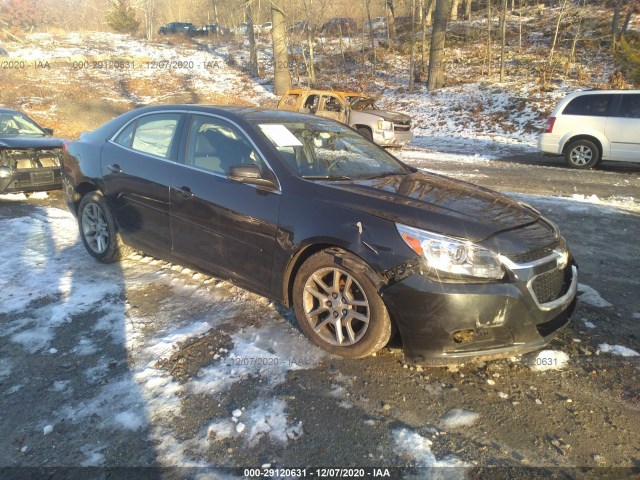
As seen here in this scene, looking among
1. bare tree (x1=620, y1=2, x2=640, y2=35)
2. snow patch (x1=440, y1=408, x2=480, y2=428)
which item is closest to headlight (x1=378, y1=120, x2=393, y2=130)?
snow patch (x1=440, y1=408, x2=480, y2=428)

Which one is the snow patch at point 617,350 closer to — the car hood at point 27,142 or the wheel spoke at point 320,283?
the wheel spoke at point 320,283

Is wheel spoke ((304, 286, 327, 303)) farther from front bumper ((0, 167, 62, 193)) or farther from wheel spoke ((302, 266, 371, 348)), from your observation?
front bumper ((0, 167, 62, 193))

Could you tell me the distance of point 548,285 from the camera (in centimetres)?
283

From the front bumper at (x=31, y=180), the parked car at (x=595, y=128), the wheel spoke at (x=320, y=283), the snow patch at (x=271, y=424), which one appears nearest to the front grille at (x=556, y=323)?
the wheel spoke at (x=320, y=283)

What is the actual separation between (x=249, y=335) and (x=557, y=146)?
10.4m

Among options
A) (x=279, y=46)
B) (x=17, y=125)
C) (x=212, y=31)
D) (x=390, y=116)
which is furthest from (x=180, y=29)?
(x=17, y=125)

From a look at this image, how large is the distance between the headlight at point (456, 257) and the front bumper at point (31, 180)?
667 centimetres

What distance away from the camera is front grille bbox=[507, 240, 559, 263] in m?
2.70

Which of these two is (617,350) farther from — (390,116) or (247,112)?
(390,116)

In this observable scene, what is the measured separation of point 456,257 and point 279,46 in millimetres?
22219

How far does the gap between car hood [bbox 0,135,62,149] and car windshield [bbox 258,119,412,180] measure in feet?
17.6

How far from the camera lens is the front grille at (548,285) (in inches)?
108

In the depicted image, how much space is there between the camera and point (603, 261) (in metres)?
4.72

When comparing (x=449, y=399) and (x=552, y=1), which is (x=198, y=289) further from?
(x=552, y=1)
